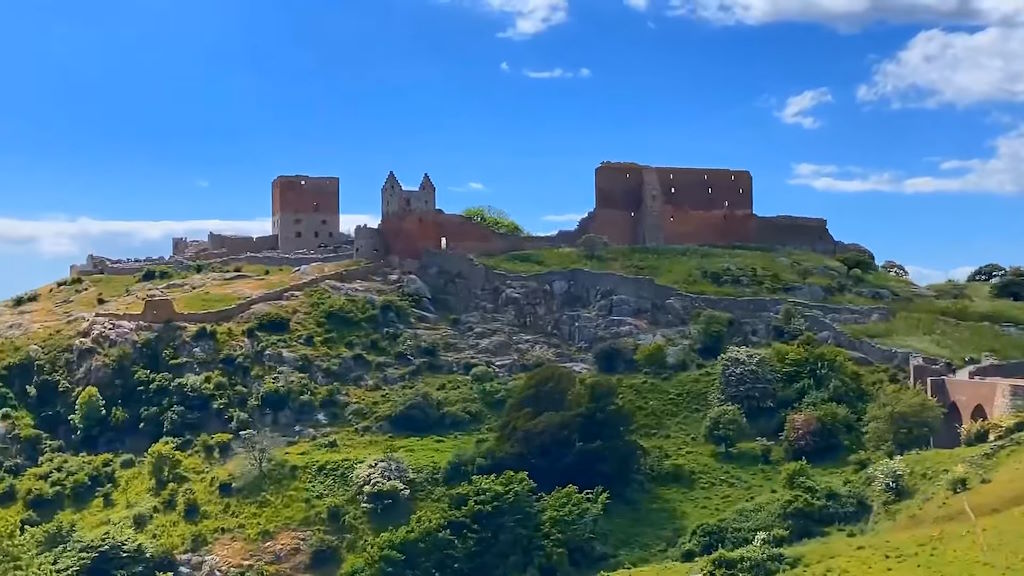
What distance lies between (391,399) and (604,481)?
39.1 feet

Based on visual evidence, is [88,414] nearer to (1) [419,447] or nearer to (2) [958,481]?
(1) [419,447]

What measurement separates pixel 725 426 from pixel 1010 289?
86.4 ft

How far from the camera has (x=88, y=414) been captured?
2399 inches

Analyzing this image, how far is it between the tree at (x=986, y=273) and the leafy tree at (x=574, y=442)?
121 ft

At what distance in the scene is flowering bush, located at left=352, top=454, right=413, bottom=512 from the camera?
172ft

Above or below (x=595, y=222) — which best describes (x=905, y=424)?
below

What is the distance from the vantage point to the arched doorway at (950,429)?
51.7 m

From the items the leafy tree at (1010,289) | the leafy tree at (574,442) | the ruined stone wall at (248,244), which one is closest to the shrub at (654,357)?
the leafy tree at (574,442)

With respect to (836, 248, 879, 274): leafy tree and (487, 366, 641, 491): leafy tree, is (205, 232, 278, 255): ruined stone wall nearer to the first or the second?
(487, 366, 641, 491): leafy tree

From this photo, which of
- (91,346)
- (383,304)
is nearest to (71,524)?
(91,346)

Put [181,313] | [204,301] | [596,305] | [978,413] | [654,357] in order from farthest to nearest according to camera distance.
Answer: [204,301]
[596,305]
[181,313]
[654,357]
[978,413]

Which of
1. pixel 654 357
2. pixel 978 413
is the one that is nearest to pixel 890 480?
pixel 978 413

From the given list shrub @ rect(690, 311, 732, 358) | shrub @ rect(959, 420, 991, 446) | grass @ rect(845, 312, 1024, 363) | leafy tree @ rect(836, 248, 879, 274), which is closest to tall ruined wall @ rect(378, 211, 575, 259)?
shrub @ rect(690, 311, 732, 358)

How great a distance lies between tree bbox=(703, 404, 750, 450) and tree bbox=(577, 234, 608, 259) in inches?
717
